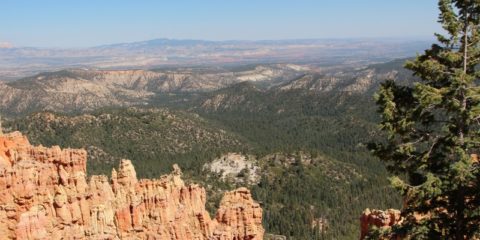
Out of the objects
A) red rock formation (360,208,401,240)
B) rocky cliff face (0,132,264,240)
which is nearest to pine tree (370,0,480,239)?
red rock formation (360,208,401,240)

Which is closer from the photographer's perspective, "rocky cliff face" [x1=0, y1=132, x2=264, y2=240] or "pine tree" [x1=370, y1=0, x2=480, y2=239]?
"pine tree" [x1=370, y1=0, x2=480, y2=239]

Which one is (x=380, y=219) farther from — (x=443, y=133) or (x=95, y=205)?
(x=95, y=205)

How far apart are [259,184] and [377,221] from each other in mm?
109523

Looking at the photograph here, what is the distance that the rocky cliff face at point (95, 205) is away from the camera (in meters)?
32.5

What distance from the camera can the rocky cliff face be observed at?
3250cm

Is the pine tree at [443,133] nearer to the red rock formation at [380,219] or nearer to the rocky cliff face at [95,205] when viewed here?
the red rock formation at [380,219]

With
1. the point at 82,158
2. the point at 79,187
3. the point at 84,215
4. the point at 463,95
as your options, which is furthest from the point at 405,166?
the point at 82,158

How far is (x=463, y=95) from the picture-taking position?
1978 cm

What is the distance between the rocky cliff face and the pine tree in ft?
67.9

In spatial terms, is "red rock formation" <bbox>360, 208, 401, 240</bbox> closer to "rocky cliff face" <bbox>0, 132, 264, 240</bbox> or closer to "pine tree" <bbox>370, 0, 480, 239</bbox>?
"rocky cliff face" <bbox>0, 132, 264, 240</bbox>

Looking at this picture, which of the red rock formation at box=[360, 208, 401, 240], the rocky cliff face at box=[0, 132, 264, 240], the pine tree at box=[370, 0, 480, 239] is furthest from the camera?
the red rock formation at box=[360, 208, 401, 240]

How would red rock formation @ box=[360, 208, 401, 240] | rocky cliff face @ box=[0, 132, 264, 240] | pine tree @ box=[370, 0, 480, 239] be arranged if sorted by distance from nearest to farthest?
pine tree @ box=[370, 0, 480, 239] → rocky cliff face @ box=[0, 132, 264, 240] → red rock formation @ box=[360, 208, 401, 240]

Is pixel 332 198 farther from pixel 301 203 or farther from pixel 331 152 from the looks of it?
pixel 331 152

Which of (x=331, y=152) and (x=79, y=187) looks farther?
(x=331, y=152)
